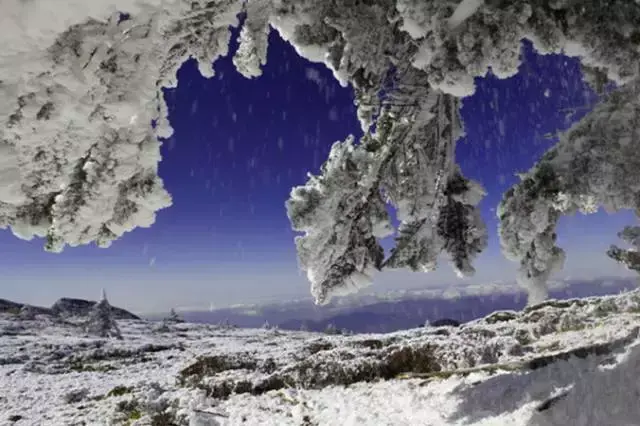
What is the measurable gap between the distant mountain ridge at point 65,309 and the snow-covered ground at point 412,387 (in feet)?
175

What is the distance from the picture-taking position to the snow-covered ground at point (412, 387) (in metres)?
5.82

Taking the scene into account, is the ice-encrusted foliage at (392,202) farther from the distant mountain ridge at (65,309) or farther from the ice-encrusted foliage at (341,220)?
the distant mountain ridge at (65,309)

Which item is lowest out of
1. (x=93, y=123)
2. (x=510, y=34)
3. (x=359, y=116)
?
(x=93, y=123)

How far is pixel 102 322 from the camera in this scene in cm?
4478

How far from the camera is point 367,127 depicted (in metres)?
7.32

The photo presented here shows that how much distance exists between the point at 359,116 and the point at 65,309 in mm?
73690

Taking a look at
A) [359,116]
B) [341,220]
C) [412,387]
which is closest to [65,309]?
[412,387]

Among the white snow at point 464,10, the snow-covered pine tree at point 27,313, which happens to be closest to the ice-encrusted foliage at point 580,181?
the white snow at point 464,10

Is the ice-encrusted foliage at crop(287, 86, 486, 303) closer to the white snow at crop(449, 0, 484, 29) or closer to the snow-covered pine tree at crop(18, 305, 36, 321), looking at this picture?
the white snow at crop(449, 0, 484, 29)

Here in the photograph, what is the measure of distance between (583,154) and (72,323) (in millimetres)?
63330

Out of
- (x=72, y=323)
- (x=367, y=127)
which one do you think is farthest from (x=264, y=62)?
(x=72, y=323)

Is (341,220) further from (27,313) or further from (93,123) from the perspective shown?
(27,313)

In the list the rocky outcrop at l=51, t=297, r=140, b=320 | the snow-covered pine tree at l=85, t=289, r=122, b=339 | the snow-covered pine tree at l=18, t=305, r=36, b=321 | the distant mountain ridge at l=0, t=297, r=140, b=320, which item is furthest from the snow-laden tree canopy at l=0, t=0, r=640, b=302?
the rocky outcrop at l=51, t=297, r=140, b=320

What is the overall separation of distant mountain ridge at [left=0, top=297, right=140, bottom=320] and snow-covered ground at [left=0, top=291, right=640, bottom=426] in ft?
175
